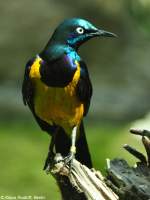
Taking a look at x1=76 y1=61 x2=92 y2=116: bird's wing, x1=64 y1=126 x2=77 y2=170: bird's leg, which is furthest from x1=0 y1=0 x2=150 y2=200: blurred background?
x1=76 y1=61 x2=92 y2=116: bird's wing

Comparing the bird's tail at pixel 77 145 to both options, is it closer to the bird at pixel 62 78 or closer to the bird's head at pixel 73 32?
the bird at pixel 62 78

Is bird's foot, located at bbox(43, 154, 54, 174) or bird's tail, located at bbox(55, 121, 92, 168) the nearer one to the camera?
bird's foot, located at bbox(43, 154, 54, 174)

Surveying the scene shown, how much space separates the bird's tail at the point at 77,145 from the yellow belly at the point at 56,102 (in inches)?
11.3

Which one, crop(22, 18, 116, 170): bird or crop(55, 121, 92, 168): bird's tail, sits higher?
crop(22, 18, 116, 170): bird

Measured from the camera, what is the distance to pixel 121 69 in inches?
620

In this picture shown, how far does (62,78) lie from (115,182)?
1544 mm

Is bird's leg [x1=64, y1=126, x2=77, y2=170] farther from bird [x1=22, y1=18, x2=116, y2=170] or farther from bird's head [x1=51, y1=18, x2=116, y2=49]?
bird's head [x1=51, y1=18, x2=116, y2=49]

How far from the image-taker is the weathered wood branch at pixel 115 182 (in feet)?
19.0

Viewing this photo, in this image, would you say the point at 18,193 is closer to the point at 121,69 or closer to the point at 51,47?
the point at 51,47

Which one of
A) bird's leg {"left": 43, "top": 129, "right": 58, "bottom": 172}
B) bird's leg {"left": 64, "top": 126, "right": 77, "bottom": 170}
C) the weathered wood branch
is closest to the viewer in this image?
the weathered wood branch

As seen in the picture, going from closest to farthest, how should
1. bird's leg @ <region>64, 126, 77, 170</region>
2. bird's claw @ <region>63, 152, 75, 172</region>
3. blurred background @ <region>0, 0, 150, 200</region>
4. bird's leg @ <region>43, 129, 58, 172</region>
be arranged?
bird's claw @ <region>63, 152, 75, 172</region> < bird's leg @ <region>64, 126, 77, 170</region> < bird's leg @ <region>43, 129, 58, 172</region> < blurred background @ <region>0, 0, 150, 200</region>

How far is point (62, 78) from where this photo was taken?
7.30 meters

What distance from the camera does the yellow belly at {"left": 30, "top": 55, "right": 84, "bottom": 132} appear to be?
7254mm

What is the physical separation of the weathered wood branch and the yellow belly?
1009mm
